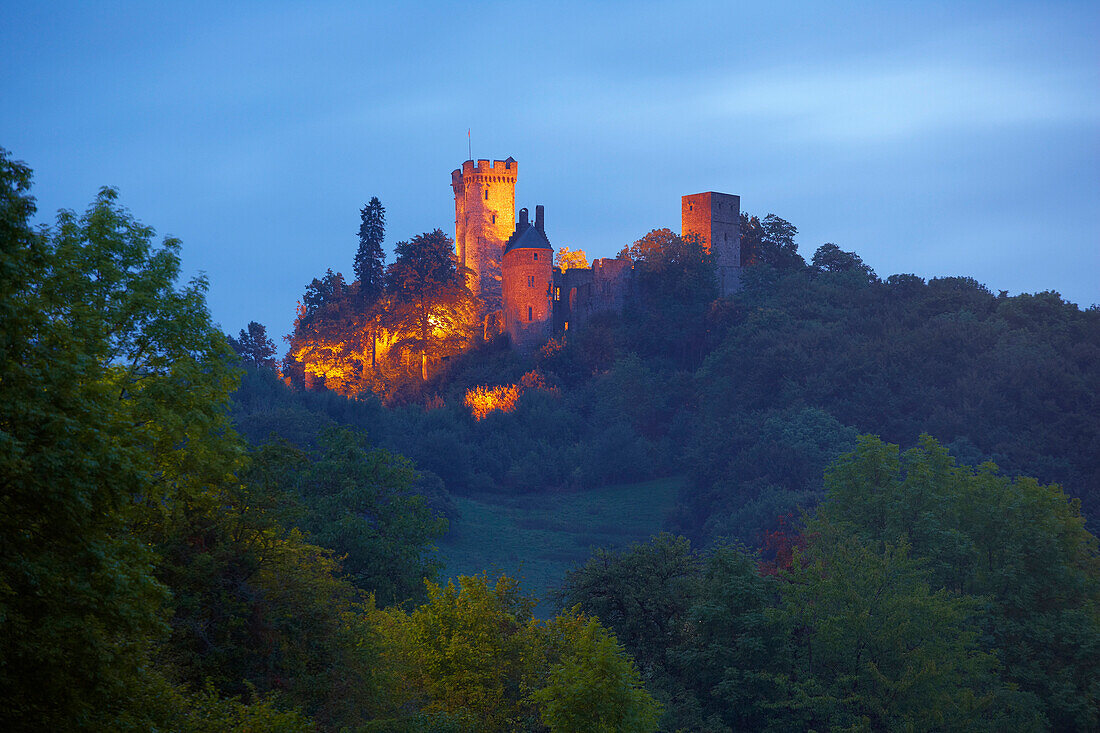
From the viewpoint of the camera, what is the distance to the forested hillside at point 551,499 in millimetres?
13125

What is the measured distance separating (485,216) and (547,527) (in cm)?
3985

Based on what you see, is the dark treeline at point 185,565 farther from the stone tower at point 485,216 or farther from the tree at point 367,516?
the stone tower at point 485,216

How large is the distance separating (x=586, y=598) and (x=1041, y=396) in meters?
44.0

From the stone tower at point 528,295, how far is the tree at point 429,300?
11.2 ft

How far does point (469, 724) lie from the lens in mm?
23781

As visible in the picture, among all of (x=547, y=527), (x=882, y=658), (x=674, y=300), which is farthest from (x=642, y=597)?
(x=674, y=300)

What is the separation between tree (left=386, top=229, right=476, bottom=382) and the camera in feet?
288

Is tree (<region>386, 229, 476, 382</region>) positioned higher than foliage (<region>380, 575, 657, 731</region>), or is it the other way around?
tree (<region>386, 229, 476, 382</region>)

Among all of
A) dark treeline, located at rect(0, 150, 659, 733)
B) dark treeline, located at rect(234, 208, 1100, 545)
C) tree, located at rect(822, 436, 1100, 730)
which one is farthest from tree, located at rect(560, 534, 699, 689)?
dark treeline, located at rect(234, 208, 1100, 545)

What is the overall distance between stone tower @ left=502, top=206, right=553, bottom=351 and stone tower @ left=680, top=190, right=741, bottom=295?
37.7ft

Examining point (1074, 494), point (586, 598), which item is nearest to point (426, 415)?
point (1074, 494)

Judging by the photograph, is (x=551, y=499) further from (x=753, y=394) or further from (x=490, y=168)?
(x=490, y=168)

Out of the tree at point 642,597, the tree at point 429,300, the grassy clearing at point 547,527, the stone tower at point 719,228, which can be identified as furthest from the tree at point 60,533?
the stone tower at point 719,228

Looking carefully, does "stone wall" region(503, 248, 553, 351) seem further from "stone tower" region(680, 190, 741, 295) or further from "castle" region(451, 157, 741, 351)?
"stone tower" region(680, 190, 741, 295)
